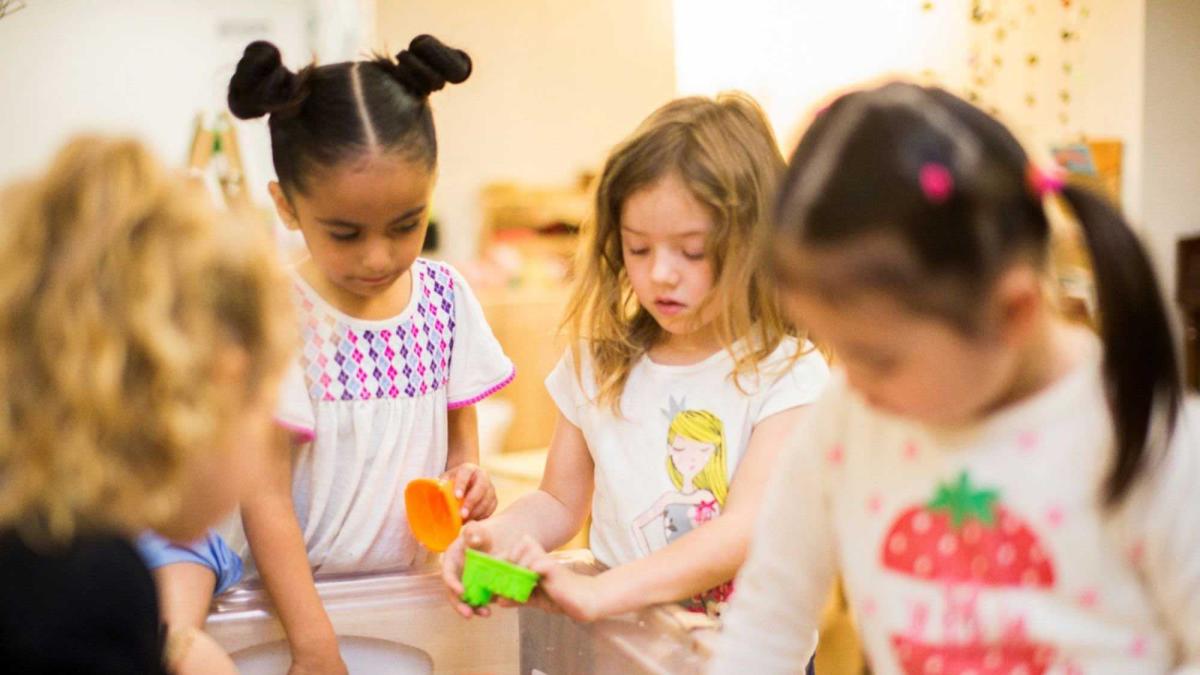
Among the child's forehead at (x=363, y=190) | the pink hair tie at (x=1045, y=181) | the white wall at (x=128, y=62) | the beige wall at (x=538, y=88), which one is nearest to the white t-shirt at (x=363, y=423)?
the child's forehead at (x=363, y=190)

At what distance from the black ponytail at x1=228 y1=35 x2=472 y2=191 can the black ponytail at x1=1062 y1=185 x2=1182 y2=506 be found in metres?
0.68

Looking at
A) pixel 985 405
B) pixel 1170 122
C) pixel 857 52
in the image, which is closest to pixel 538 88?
pixel 857 52

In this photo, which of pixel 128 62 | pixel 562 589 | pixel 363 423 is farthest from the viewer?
pixel 128 62

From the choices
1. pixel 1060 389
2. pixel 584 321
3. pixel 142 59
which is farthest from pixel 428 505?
pixel 142 59

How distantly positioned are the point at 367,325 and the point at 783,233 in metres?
0.65

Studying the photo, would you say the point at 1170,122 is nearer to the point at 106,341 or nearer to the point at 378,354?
the point at 378,354

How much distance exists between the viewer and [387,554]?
4.03 feet

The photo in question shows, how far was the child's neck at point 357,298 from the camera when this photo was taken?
1188 mm

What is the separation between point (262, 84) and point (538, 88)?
9.45 feet

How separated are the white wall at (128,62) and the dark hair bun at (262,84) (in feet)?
8.26

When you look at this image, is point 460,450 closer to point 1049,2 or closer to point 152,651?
point 152,651

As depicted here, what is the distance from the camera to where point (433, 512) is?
3.83 ft

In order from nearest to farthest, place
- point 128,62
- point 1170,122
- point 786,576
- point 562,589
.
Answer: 1. point 786,576
2. point 562,589
3. point 1170,122
4. point 128,62

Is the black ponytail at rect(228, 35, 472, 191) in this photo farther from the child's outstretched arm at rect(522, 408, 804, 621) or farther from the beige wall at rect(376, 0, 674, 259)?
the beige wall at rect(376, 0, 674, 259)
